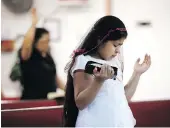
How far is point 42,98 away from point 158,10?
64 cm

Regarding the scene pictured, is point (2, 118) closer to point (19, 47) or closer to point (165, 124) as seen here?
point (19, 47)

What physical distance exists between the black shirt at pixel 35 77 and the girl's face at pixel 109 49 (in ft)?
1.09

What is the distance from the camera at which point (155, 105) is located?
4.44ft

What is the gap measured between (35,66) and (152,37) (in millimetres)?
530

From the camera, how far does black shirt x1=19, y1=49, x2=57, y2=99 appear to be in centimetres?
133

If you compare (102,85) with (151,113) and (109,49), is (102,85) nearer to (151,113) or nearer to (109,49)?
(109,49)

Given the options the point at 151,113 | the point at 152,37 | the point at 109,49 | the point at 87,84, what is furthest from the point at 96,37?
the point at 151,113

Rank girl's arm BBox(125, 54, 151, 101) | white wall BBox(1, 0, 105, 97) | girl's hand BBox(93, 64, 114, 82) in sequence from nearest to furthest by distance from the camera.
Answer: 1. girl's hand BBox(93, 64, 114, 82)
2. girl's arm BBox(125, 54, 151, 101)
3. white wall BBox(1, 0, 105, 97)

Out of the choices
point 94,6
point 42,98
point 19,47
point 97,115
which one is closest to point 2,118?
point 42,98

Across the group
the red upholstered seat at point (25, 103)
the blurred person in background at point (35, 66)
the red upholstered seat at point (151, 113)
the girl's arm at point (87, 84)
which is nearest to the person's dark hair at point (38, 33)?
the blurred person in background at point (35, 66)

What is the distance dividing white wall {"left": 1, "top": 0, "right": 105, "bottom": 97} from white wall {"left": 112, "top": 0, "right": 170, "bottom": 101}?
0.11 metres

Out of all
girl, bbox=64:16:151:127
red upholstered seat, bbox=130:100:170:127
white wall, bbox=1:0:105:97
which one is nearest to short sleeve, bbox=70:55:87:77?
girl, bbox=64:16:151:127

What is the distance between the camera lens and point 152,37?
4.42 ft

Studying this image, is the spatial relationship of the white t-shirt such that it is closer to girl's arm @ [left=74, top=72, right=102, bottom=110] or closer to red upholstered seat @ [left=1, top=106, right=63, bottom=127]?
girl's arm @ [left=74, top=72, right=102, bottom=110]
